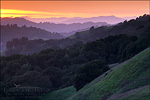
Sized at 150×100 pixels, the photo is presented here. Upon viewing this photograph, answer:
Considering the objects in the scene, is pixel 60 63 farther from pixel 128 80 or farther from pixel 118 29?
pixel 118 29

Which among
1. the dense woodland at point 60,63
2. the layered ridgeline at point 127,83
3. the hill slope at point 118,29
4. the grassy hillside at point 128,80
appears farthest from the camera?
the hill slope at point 118,29

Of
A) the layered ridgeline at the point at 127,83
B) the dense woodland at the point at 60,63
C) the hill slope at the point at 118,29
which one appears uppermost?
A: the hill slope at the point at 118,29

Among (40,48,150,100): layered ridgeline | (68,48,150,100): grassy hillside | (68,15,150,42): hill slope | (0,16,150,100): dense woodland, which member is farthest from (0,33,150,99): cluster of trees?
(68,15,150,42): hill slope

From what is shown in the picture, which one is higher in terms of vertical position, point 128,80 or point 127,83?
point 128,80

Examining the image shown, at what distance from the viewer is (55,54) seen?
→ 81500 mm

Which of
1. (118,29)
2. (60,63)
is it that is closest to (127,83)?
(60,63)

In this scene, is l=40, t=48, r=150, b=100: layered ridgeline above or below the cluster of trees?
above

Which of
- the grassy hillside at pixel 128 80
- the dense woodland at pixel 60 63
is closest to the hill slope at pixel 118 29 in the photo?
the dense woodland at pixel 60 63

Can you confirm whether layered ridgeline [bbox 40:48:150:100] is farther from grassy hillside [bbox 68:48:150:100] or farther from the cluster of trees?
the cluster of trees

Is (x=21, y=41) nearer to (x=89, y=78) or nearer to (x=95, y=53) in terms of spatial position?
(x=95, y=53)

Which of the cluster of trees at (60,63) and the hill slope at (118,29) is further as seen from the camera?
the hill slope at (118,29)

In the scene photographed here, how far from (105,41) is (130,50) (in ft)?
146

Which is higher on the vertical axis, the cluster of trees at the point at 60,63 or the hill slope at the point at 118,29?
the hill slope at the point at 118,29

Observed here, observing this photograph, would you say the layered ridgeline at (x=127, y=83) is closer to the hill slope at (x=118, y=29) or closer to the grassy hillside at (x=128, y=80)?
the grassy hillside at (x=128, y=80)
